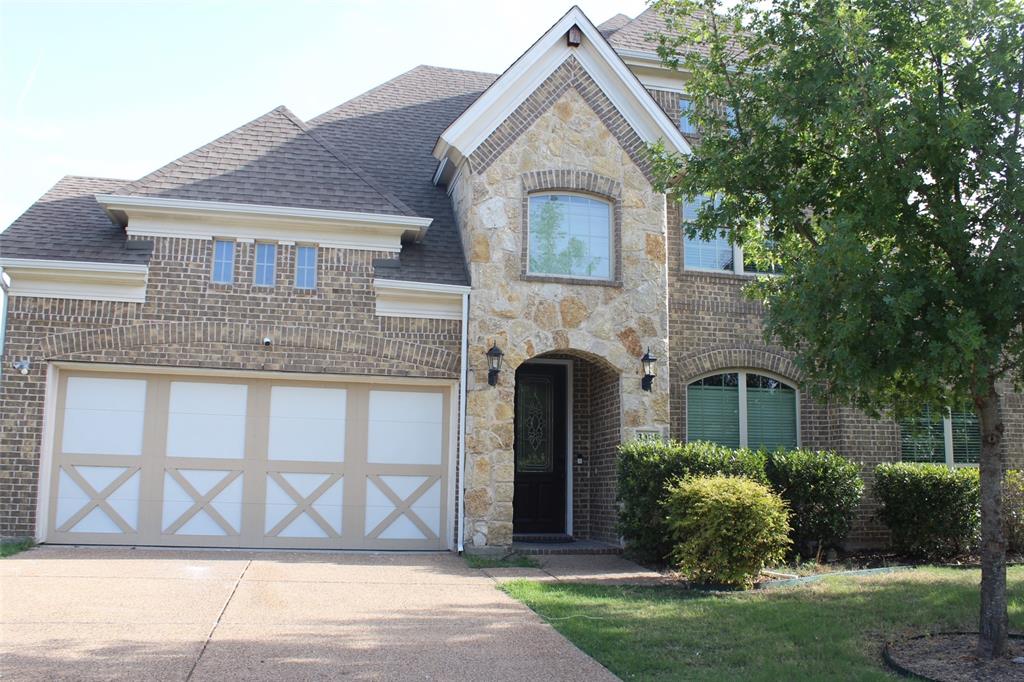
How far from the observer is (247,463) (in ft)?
40.7

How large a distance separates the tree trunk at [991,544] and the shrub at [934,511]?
5905 millimetres

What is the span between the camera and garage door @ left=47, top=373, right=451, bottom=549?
1207cm

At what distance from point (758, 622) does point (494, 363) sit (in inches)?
219

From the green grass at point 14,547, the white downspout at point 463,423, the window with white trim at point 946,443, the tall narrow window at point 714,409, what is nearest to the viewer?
the green grass at point 14,547

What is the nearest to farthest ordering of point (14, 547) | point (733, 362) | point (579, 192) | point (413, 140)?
point (14, 547) → point (579, 192) → point (733, 362) → point (413, 140)

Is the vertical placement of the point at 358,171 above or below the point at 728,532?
above

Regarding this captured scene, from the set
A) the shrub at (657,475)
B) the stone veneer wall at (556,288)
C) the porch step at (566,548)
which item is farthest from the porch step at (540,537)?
the shrub at (657,475)

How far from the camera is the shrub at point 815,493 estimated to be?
12.4 meters

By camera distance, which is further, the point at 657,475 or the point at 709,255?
the point at 709,255

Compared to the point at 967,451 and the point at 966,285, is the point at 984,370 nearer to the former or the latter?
the point at 966,285

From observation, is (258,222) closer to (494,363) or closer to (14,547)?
(494,363)

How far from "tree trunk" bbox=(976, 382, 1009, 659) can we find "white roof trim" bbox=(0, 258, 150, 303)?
10.0 meters

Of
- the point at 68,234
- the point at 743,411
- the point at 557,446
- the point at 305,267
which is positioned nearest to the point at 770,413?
the point at 743,411

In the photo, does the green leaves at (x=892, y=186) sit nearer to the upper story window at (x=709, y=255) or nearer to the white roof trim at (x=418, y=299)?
the white roof trim at (x=418, y=299)
